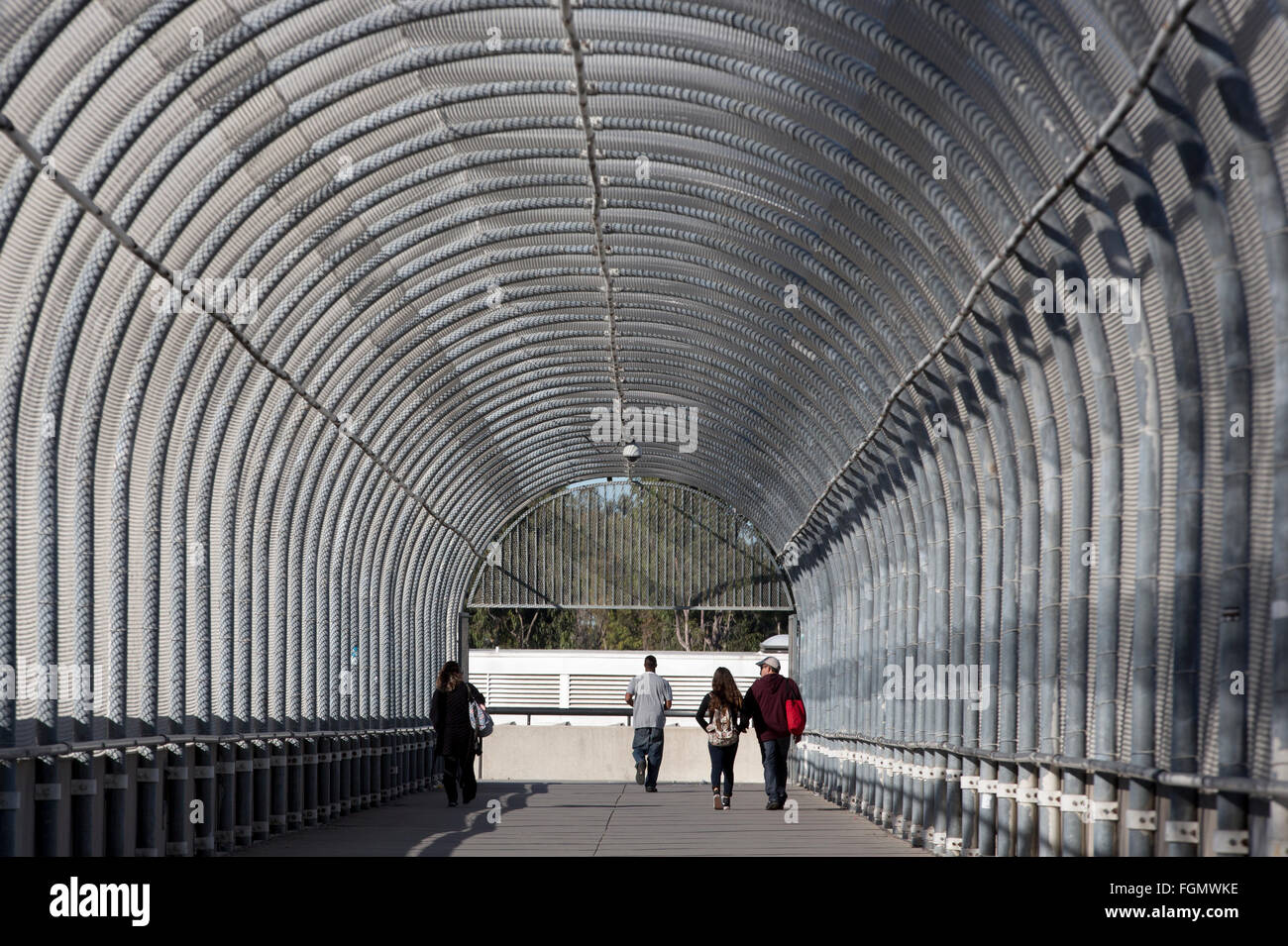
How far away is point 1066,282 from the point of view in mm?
10266

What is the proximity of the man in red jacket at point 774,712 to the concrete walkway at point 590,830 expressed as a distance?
0.65 meters

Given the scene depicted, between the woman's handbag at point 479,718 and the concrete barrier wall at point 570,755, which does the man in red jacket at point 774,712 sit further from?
the concrete barrier wall at point 570,755

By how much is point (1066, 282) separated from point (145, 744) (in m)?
6.13

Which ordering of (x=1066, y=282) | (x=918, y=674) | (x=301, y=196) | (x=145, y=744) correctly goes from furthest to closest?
(x=918, y=674) < (x=301, y=196) < (x=145, y=744) < (x=1066, y=282)

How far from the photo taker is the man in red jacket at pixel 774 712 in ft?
62.6

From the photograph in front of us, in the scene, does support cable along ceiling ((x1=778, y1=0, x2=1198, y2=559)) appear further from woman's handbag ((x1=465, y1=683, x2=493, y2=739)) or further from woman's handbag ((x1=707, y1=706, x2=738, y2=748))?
woman's handbag ((x1=465, y1=683, x2=493, y2=739))

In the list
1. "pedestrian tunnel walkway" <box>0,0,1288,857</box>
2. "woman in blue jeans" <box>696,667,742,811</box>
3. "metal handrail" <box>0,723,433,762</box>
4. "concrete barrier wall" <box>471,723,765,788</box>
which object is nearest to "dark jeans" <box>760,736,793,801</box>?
"woman in blue jeans" <box>696,667,742,811</box>

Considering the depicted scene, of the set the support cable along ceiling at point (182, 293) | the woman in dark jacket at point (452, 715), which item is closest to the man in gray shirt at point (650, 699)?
the woman in dark jacket at point (452, 715)

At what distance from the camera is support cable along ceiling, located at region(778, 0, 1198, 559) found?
7.38m

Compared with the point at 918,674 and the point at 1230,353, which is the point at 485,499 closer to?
Answer: the point at 918,674

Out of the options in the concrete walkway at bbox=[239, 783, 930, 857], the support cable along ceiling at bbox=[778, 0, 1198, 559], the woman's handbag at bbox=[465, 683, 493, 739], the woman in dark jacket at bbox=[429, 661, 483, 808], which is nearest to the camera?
the support cable along ceiling at bbox=[778, 0, 1198, 559]

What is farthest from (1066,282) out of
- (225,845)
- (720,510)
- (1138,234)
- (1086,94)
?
(720,510)

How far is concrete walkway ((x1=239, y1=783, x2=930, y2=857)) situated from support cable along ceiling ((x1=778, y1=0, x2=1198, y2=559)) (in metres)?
3.56

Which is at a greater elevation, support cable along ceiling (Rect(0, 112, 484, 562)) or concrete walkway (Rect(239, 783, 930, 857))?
support cable along ceiling (Rect(0, 112, 484, 562))
